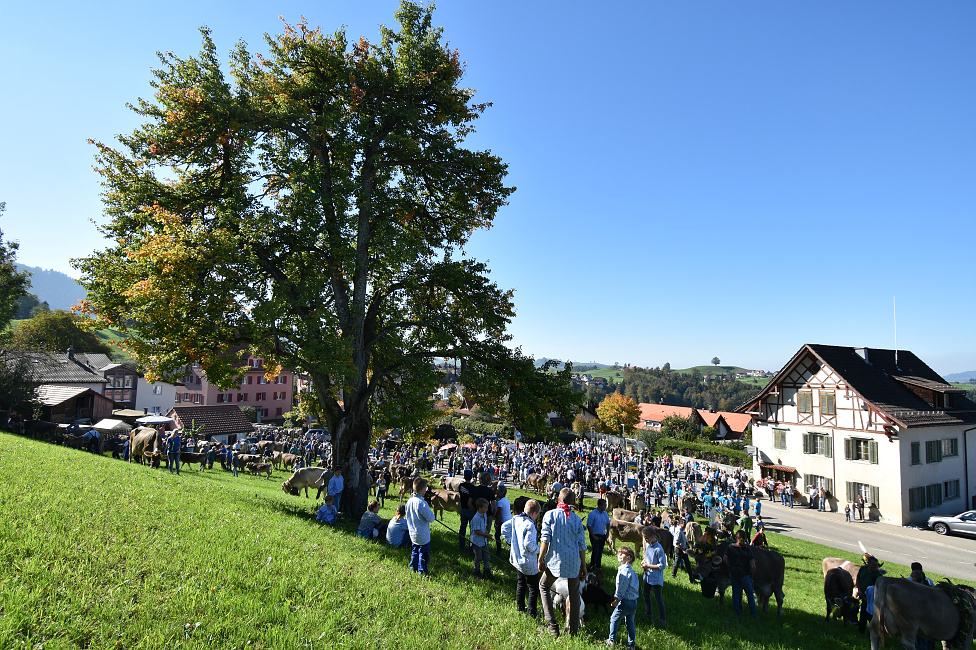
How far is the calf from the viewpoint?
32.3 ft

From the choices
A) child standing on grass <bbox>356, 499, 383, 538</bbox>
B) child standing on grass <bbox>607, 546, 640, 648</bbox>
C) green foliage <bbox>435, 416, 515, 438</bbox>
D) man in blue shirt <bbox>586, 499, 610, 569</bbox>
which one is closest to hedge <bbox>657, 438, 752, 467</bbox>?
green foliage <bbox>435, 416, 515, 438</bbox>

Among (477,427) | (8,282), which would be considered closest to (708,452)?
(477,427)

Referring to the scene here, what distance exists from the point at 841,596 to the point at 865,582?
1.88ft

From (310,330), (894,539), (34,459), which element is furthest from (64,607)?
(894,539)

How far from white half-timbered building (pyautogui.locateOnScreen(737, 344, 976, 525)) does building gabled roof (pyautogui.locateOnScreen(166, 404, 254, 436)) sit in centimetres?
4153

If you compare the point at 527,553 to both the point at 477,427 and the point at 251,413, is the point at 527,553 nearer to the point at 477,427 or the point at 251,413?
the point at 477,427

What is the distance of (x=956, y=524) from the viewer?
26.0 metres

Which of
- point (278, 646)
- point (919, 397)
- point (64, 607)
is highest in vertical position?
point (919, 397)

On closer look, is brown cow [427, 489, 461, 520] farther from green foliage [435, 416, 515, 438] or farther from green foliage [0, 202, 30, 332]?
green foliage [435, 416, 515, 438]

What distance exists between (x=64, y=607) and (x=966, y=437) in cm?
4737

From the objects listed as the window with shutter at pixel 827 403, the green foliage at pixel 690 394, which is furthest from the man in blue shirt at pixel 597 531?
the green foliage at pixel 690 394

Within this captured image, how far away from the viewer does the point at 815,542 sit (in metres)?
22.4

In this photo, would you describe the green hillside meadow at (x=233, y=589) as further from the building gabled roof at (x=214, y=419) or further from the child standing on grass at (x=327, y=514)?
the building gabled roof at (x=214, y=419)

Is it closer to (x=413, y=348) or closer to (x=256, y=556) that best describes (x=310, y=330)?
(x=413, y=348)
